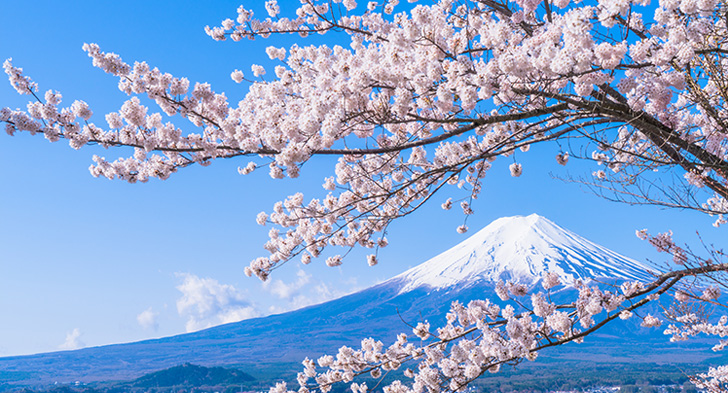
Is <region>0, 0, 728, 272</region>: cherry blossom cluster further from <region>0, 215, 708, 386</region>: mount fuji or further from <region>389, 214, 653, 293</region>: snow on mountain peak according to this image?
<region>389, 214, 653, 293</region>: snow on mountain peak

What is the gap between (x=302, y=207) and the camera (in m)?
5.52

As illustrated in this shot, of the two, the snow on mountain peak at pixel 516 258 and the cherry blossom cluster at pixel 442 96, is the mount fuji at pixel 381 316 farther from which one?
the cherry blossom cluster at pixel 442 96

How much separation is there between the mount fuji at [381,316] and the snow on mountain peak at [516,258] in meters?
0.37

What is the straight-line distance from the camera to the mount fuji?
465 feet

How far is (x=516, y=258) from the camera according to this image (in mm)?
161875

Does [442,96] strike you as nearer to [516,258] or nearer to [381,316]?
[381,316]

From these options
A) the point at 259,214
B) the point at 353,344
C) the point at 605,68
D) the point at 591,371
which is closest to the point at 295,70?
the point at 259,214

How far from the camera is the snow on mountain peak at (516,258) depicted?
13850 centimetres

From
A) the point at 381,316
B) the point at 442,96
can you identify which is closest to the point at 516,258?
the point at 381,316

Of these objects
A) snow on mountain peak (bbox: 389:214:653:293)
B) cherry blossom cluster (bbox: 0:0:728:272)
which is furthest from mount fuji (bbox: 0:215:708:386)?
cherry blossom cluster (bbox: 0:0:728:272)

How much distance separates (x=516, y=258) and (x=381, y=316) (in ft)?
166

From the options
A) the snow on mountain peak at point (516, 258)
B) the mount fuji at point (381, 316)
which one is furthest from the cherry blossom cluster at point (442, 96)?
the snow on mountain peak at point (516, 258)

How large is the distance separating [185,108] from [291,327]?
599 feet

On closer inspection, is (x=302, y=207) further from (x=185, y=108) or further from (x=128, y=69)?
(x=128, y=69)
